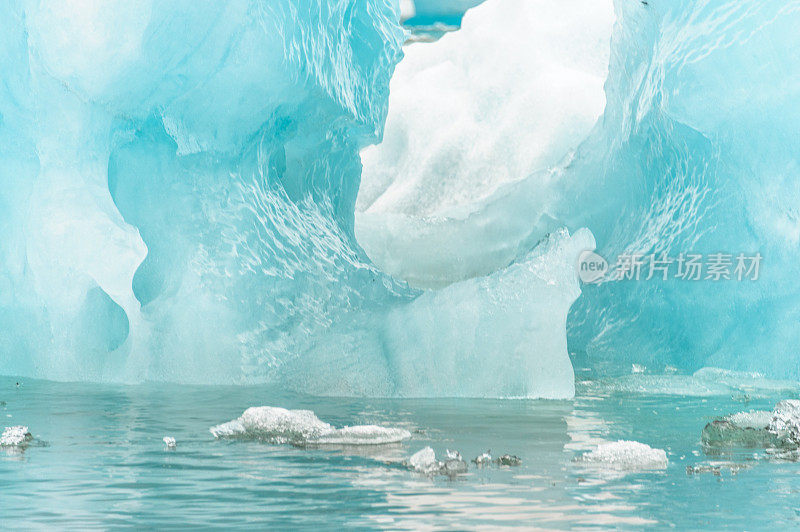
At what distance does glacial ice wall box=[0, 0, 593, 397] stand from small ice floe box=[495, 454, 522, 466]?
3391 millimetres

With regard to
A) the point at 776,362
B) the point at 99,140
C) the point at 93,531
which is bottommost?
the point at 93,531

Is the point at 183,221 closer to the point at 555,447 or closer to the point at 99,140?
the point at 99,140

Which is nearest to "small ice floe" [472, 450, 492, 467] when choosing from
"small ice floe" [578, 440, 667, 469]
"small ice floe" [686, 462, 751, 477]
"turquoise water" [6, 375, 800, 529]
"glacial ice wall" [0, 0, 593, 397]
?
"turquoise water" [6, 375, 800, 529]

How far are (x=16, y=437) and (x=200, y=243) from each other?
3.62 metres

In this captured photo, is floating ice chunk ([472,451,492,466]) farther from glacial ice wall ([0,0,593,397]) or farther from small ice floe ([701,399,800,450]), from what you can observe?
glacial ice wall ([0,0,593,397])

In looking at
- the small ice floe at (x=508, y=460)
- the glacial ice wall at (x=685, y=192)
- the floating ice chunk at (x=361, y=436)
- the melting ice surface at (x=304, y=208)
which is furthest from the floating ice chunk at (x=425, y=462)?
the glacial ice wall at (x=685, y=192)

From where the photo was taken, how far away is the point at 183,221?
29.7ft

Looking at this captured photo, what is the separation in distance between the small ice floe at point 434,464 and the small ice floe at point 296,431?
84 cm

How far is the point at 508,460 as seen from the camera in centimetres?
508

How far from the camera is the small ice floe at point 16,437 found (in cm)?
547

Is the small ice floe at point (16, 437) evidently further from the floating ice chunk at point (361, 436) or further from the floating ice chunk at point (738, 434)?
the floating ice chunk at point (738, 434)

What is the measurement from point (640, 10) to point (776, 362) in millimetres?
3422

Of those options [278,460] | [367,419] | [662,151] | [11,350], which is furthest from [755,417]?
[11,350]

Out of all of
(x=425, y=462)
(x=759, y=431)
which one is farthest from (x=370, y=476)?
(x=759, y=431)
